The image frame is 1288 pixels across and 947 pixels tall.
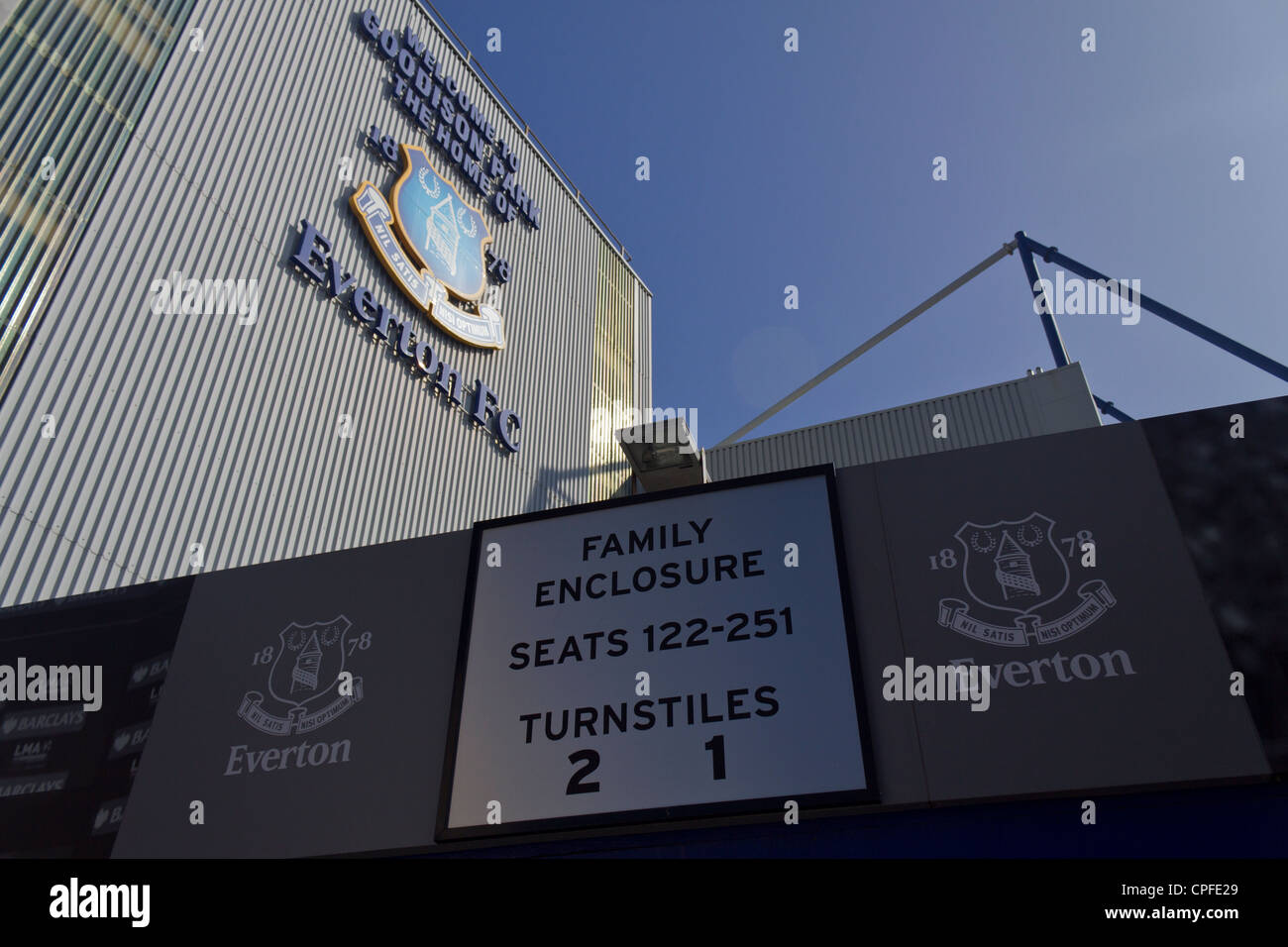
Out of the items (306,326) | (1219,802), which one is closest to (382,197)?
(306,326)

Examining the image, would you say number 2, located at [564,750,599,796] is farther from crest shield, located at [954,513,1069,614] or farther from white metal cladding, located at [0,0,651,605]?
white metal cladding, located at [0,0,651,605]

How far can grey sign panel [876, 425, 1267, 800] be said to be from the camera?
5570 millimetres

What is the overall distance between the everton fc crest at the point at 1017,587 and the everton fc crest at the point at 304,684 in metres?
4.64

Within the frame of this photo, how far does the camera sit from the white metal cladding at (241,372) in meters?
10.6

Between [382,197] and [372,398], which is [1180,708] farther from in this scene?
[382,197]

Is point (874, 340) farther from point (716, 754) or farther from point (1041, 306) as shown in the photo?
point (716, 754)

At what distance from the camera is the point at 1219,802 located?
5.32m

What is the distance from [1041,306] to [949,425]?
11.6 ft

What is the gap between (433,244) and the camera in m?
17.5

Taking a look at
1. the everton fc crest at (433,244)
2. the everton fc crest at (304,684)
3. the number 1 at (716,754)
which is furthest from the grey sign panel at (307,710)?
the everton fc crest at (433,244)

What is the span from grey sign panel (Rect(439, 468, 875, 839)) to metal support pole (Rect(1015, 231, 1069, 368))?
615 inches

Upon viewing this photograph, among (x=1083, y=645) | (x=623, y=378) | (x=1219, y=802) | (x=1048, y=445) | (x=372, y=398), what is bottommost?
(x=1219, y=802)

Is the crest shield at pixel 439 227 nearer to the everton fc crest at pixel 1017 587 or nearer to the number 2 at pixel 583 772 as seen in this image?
the number 2 at pixel 583 772
